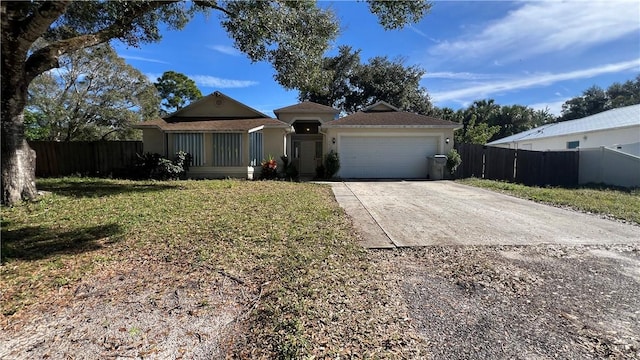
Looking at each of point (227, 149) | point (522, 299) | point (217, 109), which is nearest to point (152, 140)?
point (217, 109)

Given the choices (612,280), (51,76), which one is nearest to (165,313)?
(612,280)

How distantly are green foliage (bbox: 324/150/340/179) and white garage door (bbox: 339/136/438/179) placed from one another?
0.52 m

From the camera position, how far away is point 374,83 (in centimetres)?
2748

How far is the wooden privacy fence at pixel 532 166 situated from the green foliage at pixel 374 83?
549 inches

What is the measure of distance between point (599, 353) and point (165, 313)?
11.3 feet

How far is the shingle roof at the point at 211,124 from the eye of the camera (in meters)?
13.6

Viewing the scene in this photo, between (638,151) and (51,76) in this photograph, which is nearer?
(638,151)

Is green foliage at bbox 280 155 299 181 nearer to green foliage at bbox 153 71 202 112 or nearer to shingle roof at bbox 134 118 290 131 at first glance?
shingle roof at bbox 134 118 290 131

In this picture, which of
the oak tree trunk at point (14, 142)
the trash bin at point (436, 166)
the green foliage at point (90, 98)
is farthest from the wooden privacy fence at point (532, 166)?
the green foliage at point (90, 98)

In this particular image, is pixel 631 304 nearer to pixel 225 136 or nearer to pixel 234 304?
pixel 234 304

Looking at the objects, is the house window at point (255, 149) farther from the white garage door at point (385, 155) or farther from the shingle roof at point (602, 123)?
the shingle roof at point (602, 123)

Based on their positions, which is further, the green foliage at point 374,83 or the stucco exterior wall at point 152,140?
the green foliage at point 374,83

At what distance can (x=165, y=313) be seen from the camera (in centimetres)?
291

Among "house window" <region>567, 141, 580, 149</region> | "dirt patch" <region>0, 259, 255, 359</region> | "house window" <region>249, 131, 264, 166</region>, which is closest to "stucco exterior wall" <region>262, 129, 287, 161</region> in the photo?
"house window" <region>249, 131, 264, 166</region>
